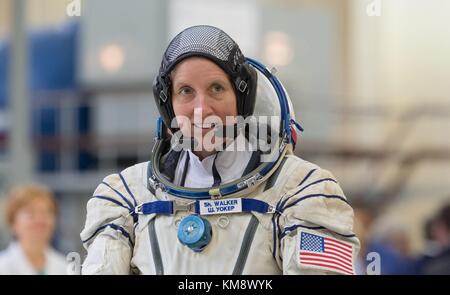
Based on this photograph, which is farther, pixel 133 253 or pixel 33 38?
pixel 33 38

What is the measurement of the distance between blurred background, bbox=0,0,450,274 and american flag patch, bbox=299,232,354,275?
1320mm

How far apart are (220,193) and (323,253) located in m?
0.14

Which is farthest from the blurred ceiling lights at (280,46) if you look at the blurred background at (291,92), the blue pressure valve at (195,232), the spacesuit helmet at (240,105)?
the blue pressure valve at (195,232)

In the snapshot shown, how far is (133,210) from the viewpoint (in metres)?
1.29

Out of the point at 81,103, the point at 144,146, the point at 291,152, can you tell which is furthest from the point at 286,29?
the point at 291,152

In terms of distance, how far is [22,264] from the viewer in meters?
2.51

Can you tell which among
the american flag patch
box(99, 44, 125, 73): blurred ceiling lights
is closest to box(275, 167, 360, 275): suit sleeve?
the american flag patch

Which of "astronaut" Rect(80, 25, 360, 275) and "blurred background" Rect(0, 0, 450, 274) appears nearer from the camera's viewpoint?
"astronaut" Rect(80, 25, 360, 275)

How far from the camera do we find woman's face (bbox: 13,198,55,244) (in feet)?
9.16

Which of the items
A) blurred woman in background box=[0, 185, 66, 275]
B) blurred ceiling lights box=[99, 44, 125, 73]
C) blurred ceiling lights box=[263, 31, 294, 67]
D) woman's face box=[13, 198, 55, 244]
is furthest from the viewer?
blurred ceiling lights box=[99, 44, 125, 73]

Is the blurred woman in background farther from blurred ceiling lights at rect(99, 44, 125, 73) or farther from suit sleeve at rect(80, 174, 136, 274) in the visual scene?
suit sleeve at rect(80, 174, 136, 274)

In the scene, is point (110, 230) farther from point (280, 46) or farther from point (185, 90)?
point (280, 46)

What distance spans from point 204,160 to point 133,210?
0.10m
